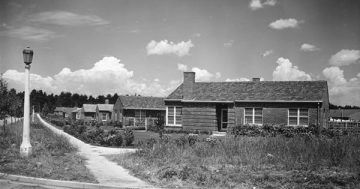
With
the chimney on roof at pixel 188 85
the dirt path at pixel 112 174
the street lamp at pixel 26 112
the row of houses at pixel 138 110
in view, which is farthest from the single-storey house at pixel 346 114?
the street lamp at pixel 26 112

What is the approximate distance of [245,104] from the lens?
3041 cm

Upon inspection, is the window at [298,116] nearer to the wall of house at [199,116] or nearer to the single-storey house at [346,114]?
the wall of house at [199,116]

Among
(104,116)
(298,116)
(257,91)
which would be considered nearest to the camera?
(298,116)

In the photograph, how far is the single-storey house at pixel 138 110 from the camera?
52.3 m

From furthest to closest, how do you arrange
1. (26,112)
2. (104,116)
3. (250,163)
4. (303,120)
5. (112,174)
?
1. (104,116)
2. (303,120)
3. (26,112)
4. (250,163)
5. (112,174)

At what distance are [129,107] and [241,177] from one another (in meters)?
43.7

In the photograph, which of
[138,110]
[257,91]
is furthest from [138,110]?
[257,91]

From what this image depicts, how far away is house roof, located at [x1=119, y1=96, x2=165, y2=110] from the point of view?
53.0 metres

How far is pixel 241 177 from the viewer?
9.88m

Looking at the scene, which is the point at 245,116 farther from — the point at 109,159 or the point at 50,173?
the point at 50,173

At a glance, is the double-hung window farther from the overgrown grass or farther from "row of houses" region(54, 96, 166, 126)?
"row of houses" region(54, 96, 166, 126)

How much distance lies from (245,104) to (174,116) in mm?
7065

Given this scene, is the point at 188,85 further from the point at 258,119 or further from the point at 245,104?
the point at 258,119

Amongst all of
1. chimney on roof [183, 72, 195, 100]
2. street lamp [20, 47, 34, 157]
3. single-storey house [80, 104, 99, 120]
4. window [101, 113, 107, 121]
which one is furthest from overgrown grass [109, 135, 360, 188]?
single-storey house [80, 104, 99, 120]
